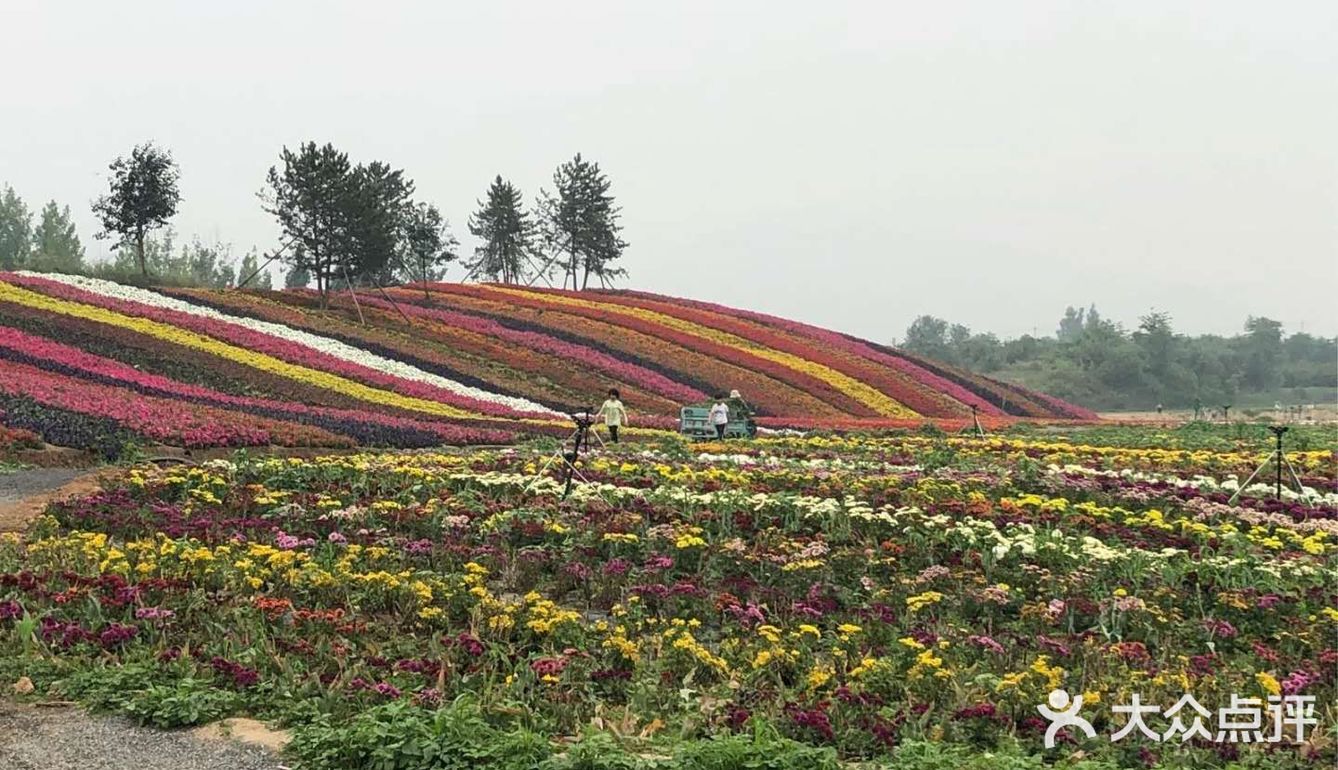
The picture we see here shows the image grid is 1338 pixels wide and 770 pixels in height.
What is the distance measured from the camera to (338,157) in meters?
39.3

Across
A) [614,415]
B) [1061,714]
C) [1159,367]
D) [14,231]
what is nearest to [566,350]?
[614,415]

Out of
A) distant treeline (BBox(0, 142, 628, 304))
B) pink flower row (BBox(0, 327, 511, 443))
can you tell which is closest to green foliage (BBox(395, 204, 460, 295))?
distant treeline (BBox(0, 142, 628, 304))

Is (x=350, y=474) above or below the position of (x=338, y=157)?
below

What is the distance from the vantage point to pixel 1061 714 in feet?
17.3

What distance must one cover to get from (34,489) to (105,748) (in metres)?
8.65

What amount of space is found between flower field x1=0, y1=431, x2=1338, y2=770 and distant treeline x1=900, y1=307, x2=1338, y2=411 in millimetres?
57995

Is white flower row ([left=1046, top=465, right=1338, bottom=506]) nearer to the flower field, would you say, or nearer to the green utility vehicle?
the flower field

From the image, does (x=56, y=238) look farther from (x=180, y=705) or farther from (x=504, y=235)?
(x=180, y=705)

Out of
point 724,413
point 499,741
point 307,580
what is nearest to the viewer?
point 499,741

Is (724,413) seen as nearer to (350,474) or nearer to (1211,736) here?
(350,474)

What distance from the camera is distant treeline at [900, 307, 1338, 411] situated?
66500mm

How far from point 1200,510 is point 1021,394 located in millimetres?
35312

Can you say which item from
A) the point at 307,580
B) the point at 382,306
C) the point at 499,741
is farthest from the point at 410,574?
the point at 382,306

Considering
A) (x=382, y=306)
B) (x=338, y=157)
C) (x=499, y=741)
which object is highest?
(x=338, y=157)
